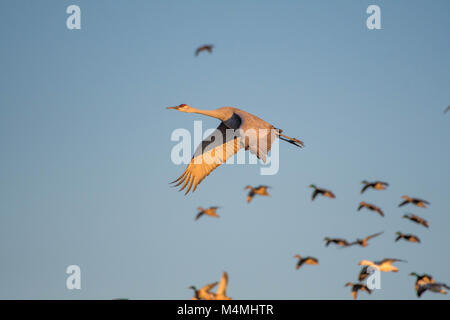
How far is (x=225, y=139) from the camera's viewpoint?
98.7 feet

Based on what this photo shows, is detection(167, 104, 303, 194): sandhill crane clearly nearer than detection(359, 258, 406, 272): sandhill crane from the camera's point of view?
Yes

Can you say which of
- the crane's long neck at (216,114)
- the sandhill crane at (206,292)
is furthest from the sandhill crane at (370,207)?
the sandhill crane at (206,292)

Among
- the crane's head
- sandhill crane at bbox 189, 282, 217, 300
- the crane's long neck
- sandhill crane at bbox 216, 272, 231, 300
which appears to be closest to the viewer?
sandhill crane at bbox 216, 272, 231, 300

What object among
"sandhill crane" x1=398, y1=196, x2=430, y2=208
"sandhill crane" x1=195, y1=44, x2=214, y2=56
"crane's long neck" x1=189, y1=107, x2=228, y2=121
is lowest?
"sandhill crane" x1=398, y1=196, x2=430, y2=208

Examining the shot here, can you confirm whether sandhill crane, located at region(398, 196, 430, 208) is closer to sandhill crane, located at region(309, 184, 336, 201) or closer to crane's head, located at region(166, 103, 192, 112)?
sandhill crane, located at region(309, 184, 336, 201)

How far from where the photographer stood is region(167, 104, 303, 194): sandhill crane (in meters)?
26.9

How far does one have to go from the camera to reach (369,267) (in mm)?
29812

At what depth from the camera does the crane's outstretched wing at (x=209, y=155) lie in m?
30.1

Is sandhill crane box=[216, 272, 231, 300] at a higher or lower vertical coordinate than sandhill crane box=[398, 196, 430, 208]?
lower

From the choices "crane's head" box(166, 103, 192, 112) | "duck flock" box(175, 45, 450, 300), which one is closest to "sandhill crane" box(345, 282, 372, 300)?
"duck flock" box(175, 45, 450, 300)

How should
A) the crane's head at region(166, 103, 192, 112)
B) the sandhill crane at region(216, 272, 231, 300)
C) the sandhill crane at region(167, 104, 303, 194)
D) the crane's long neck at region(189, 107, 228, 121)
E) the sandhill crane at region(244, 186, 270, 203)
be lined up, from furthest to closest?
the sandhill crane at region(244, 186, 270, 203) → the crane's head at region(166, 103, 192, 112) → the crane's long neck at region(189, 107, 228, 121) → the sandhill crane at region(167, 104, 303, 194) → the sandhill crane at region(216, 272, 231, 300)
